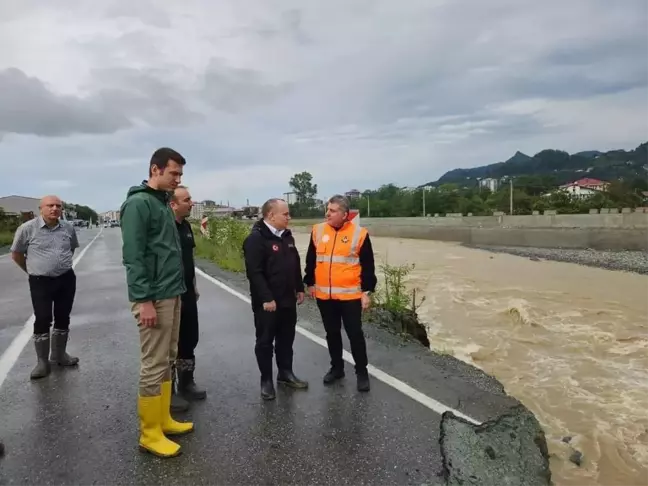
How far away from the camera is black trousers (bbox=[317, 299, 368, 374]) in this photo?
522 centimetres

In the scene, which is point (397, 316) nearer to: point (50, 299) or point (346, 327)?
point (346, 327)

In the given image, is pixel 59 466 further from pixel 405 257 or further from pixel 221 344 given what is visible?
pixel 405 257

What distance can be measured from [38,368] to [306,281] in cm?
285

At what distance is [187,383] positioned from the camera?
198 inches

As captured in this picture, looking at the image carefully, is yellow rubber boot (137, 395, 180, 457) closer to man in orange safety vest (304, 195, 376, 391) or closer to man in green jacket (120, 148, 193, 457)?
man in green jacket (120, 148, 193, 457)

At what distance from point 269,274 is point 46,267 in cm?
227

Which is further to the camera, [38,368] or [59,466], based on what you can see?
[38,368]

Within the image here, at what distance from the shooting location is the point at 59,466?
3693 mm

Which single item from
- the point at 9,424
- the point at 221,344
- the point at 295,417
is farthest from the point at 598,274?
the point at 9,424

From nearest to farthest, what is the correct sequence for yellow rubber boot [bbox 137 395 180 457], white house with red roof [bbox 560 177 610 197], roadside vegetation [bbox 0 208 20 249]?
yellow rubber boot [bbox 137 395 180 457]
roadside vegetation [bbox 0 208 20 249]
white house with red roof [bbox 560 177 610 197]

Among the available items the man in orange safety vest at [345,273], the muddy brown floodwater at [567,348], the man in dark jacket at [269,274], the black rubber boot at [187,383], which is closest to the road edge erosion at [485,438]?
the muddy brown floodwater at [567,348]

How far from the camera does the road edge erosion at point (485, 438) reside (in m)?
3.64

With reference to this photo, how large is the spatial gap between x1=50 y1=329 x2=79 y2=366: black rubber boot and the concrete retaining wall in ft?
96.9

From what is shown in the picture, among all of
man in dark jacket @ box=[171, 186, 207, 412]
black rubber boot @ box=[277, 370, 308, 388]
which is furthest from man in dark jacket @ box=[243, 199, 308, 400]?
man in dark jacket @ box=[171, 186, 207, 412]
